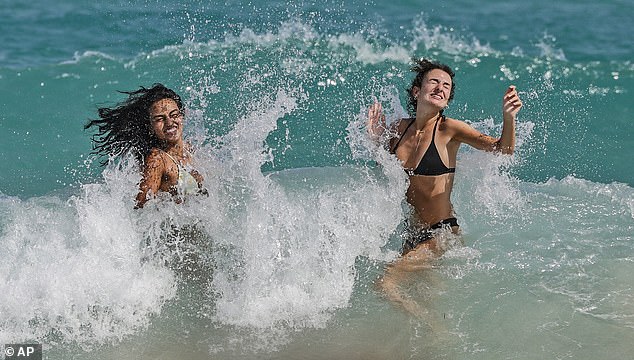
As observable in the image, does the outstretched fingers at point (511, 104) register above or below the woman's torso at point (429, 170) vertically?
above

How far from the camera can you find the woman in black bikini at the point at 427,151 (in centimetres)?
526

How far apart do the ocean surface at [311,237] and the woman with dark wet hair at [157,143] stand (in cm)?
16

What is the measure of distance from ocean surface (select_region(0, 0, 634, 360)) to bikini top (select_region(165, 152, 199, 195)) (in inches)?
6.1

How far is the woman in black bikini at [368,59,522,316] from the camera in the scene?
5.26 m

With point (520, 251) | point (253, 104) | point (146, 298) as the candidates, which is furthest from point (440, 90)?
point (253, 104)

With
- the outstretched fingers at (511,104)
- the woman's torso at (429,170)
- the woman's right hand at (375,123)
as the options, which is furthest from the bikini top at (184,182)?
the outstretched fingers at (511,104)

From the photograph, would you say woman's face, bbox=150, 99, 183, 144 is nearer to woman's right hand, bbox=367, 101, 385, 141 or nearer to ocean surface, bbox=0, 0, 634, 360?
ocean surface, bbox=0, 0, 634, 360

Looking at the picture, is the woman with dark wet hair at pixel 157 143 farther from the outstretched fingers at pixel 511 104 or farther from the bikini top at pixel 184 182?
the outstretched fingers at pixel 511 104

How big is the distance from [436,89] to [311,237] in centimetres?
131

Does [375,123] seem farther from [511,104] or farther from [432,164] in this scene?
[511,104]

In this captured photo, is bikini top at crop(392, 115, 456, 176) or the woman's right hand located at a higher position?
the woman's right hand

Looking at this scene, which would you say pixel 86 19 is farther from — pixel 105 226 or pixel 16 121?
pixel 105 226

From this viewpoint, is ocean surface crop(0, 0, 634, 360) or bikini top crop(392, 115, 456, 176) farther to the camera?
bikini top crop(392, 115, 456, 176)

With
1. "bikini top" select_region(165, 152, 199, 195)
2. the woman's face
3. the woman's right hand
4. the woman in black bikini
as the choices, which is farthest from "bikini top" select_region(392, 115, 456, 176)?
the woman's face
